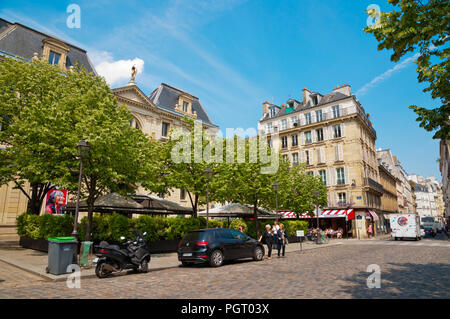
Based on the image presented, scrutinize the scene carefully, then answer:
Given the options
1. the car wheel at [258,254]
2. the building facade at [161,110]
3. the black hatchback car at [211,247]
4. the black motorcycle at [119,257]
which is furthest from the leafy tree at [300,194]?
the black motorcycle at [119,257]

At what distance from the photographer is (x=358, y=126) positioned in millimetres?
40219

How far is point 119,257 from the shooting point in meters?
9.36

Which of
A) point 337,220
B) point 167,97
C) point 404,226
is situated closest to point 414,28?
point 404,226

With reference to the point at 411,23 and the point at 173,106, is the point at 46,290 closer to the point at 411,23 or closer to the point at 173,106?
the point at 411,23

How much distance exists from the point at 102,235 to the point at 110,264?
568cm

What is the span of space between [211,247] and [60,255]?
519 cm

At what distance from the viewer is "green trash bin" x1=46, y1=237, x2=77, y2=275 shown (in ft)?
29.8

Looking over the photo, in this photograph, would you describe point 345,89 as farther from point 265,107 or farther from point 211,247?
point 211,247

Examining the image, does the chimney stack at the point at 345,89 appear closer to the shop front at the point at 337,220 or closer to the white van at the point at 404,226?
the shop front at the point at 337,220

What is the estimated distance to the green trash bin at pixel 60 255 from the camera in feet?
29.8

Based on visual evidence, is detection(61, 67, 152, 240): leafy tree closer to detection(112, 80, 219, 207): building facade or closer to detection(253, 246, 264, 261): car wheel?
detection(253, 246, 264, 261): car wheel

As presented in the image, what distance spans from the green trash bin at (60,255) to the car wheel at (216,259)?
491 centimetres
